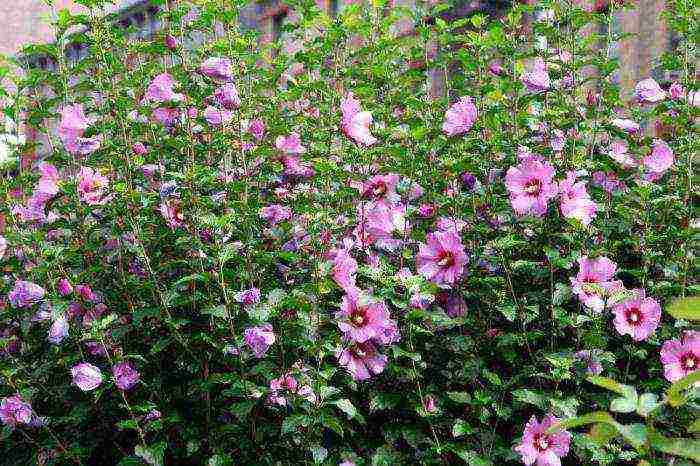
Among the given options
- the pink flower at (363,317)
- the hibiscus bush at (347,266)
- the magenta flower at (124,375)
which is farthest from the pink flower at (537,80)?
the magenta flower at (124,375)

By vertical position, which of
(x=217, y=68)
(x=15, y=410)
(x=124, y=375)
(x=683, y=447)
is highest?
(x=683, y=447)

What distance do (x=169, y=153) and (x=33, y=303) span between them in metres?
0.50

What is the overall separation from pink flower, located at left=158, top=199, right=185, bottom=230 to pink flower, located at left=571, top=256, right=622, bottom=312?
3.06 ft

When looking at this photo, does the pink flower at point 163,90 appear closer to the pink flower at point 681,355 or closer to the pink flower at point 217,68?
the pink flower at point 217,68

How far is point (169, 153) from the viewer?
8.48 ft

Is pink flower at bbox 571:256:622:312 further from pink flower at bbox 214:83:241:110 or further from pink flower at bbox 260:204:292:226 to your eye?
pink flower at bbox 214:83:241:110

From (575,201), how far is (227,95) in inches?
32.3

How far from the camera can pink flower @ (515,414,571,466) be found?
6.92 feet

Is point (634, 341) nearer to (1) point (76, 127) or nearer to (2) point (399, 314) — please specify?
(2) point (399, 314)

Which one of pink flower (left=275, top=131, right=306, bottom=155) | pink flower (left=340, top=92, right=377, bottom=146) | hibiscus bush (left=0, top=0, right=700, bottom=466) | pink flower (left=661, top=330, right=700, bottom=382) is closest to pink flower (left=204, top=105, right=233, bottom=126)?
hibiscus bush (left=0, top=0, right=700, bottom=466)

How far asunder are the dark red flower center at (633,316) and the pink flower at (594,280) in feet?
0.20

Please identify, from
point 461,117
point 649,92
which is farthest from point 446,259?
point 649,92

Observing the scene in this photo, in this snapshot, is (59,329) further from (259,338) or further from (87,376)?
(259,338)

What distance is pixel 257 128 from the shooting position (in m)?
2.57
